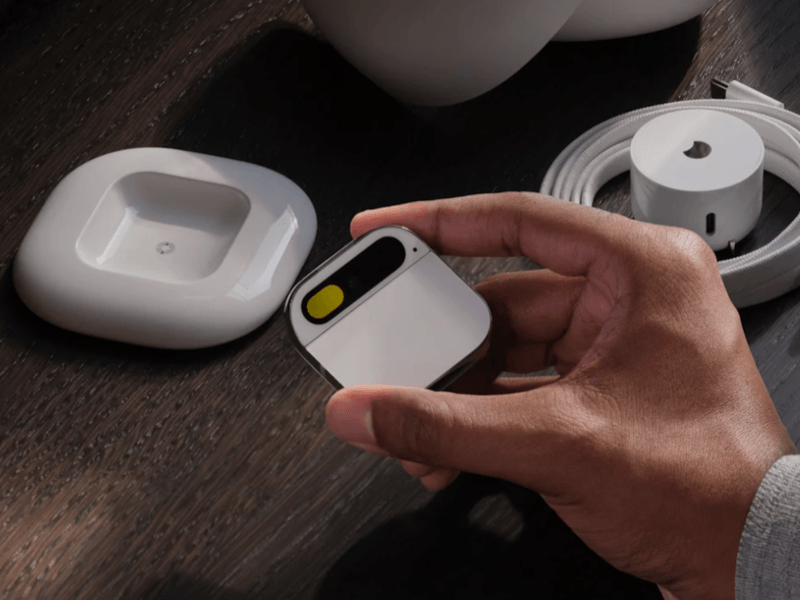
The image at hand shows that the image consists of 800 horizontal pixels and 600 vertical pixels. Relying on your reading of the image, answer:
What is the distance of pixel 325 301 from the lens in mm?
518

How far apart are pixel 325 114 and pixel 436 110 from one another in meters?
0.11

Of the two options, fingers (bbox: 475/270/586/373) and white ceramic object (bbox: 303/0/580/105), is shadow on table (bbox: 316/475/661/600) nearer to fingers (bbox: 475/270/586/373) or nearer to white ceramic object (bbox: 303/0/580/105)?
fingers (bbox: 475/270/586/373)

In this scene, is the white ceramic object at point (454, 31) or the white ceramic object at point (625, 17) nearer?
the white ceramic object at point (454, 31)

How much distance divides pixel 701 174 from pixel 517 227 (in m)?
0.21

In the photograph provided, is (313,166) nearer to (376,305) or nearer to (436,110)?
(436,110)

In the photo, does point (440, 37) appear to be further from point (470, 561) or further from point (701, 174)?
point (470, 561)

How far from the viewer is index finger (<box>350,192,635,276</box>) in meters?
0.49

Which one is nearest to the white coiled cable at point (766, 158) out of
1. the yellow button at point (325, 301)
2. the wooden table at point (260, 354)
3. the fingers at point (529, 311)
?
the wooden table at point (260, 354)

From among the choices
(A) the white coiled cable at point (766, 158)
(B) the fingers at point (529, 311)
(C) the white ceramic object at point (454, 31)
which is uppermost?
(C) the white ceramic object at point (454, 31)

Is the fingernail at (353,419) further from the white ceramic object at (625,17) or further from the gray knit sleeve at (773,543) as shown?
the white ceramic object at (625,17)

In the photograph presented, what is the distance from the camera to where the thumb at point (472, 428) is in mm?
427

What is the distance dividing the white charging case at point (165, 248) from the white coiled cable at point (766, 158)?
22cm

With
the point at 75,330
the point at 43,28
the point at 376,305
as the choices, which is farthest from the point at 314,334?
the point at 43,28

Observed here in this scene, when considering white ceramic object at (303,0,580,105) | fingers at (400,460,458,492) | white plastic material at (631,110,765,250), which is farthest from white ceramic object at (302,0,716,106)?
fingers at (400,460,458,492)
